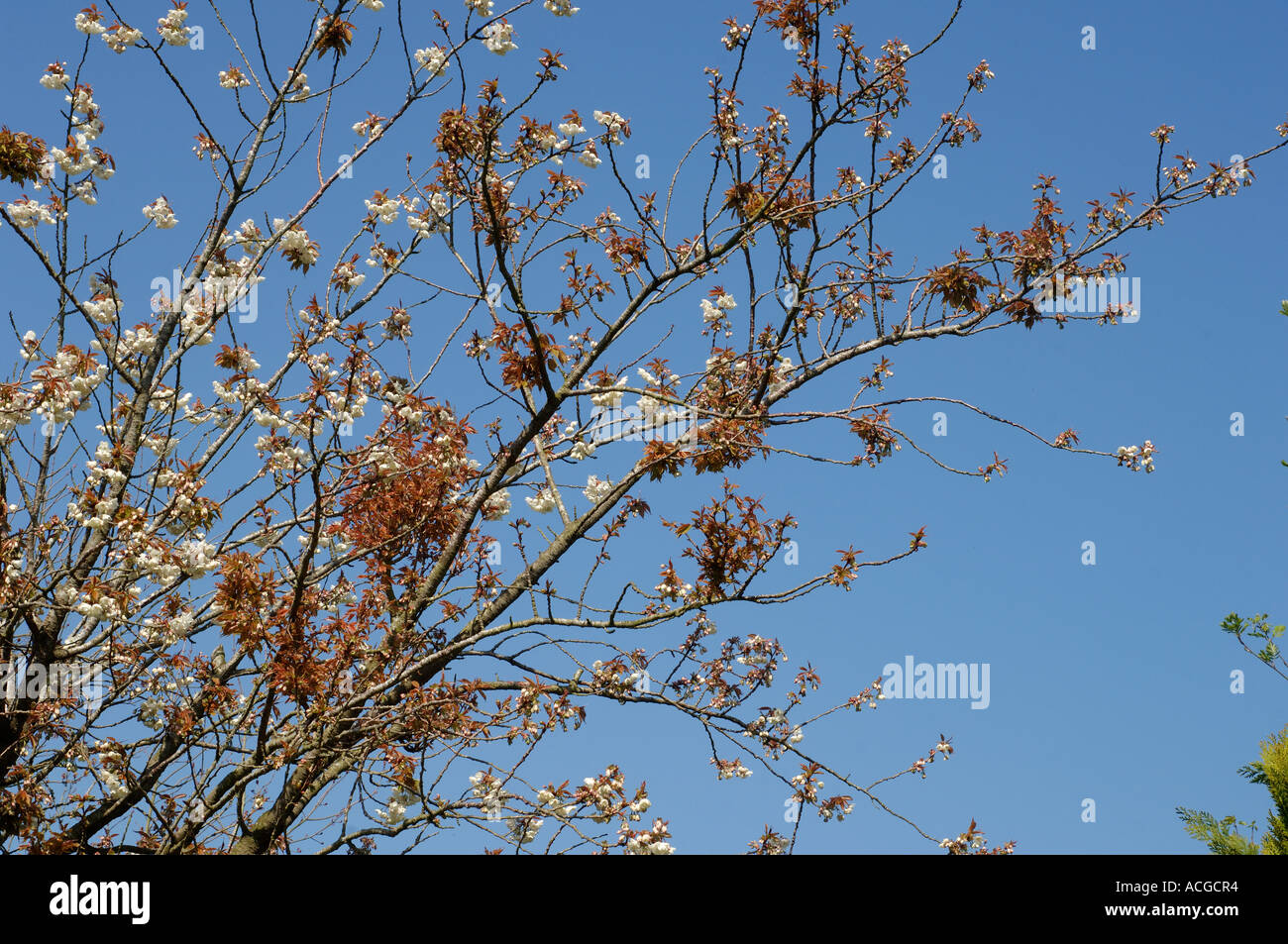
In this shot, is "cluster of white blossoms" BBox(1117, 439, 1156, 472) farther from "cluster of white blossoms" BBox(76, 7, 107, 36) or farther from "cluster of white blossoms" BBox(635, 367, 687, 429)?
"cluster of white blossoms" BBox(76, 7, 107, 36)

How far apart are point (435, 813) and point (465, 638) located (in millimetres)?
952

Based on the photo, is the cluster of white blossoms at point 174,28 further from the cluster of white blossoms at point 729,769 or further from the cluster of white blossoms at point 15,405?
the cluster of white blossoms at point 729,769

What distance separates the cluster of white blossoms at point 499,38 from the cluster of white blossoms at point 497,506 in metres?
2.85

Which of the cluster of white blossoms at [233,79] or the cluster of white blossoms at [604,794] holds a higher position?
the cluster of white blossoms at [233,79]

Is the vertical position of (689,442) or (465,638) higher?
(689,442)

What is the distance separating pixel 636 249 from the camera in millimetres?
6723

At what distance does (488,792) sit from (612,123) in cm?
386

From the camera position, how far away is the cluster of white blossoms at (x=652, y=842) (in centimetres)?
523

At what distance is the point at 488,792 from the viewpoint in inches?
228

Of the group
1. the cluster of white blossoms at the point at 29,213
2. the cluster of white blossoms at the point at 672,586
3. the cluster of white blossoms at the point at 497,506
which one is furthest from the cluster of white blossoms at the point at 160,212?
the cluster of white blossoms at the point at 672,586
